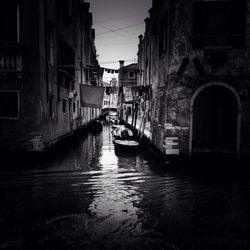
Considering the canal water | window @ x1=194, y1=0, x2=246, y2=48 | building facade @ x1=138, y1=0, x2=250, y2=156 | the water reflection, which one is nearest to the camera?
the canal water

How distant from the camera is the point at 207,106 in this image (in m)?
11.2

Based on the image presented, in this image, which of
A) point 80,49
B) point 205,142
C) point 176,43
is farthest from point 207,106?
point 80,49

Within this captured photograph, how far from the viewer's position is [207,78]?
10.9m

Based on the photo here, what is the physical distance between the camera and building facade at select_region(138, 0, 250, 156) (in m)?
10.6

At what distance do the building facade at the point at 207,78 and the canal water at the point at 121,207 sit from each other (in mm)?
1511

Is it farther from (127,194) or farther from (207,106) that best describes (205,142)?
(127,194)

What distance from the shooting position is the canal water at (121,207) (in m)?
4.72

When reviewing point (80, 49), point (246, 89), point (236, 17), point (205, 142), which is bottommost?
point (205, 142)

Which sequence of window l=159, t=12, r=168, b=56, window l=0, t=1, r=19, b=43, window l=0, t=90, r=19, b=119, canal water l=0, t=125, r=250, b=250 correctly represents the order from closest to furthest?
canal water l=0, t=125, r=250, b=250 < window l=0, t=1, r=19, b=43 < window l=0, t=90, r=19, b=119 < window l=159, t=12, r=168, b=56

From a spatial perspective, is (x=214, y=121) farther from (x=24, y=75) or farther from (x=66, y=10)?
(x=66, y=10)

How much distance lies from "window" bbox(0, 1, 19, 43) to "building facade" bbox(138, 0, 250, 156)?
6.64 m

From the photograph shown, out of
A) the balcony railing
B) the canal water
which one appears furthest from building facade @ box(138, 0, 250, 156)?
the balcony railing

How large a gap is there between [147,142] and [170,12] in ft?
25.9

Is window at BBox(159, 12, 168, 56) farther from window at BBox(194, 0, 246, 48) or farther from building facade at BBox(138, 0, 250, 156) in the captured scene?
window at BBox(194, 0, 246, 48)
